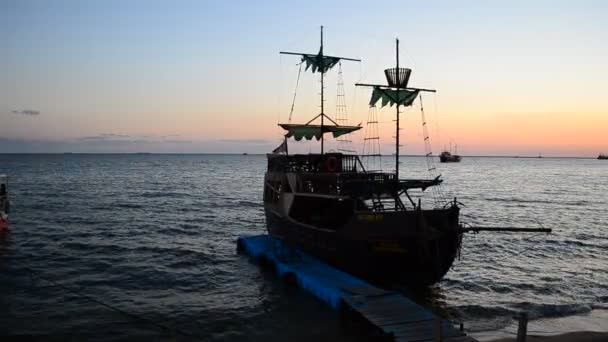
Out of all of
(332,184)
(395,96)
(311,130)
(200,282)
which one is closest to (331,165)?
(332,184)

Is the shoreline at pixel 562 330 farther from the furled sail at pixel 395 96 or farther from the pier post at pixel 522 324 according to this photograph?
the furled sail at pixel 395 96

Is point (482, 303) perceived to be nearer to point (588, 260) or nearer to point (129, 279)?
point (588, 260)

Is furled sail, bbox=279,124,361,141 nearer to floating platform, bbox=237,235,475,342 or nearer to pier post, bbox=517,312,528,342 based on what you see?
floating platform, bbox=237,235,475,342

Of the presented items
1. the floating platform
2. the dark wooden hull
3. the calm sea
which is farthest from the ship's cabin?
the calm sea

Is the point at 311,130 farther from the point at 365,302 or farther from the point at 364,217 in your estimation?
the point at 365,302

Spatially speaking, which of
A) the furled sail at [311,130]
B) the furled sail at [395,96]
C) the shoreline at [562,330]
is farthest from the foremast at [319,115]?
the shoreline at [562,330]

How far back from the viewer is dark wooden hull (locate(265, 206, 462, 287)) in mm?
19906

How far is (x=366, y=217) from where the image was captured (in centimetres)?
1994

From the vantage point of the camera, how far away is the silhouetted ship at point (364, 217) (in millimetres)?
19969

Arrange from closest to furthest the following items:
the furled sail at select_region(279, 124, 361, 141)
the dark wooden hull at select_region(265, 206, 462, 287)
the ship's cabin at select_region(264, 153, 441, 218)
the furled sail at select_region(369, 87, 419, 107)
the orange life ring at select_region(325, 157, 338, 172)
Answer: the dark wooden hull at select_region(265, 206, 462, 287) → the ship's cabin at select_region(264, 153, 441, 218) → the furled sail at select_region(369, 87, 419, 107) → the orange life ring at select_region(325, 157, 338, 172) → the furled sail at select_region(279, 124, 361, 141)

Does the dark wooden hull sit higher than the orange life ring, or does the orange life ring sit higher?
the orange life ring

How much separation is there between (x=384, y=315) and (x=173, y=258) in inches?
660

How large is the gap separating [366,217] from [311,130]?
12650 millimetres

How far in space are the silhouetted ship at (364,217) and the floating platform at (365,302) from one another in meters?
1.02
